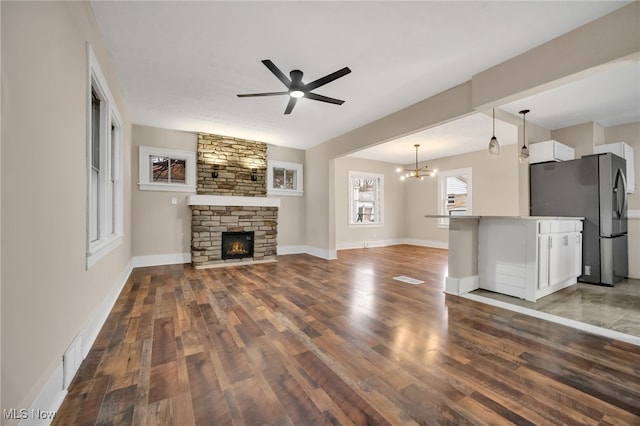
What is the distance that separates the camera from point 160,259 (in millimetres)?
5254

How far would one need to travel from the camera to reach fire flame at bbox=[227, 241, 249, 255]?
5575 mm

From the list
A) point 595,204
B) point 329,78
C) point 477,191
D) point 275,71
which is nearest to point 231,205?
point 275,71

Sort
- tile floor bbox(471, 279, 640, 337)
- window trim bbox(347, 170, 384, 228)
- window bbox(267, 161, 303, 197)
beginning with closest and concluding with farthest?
1. tile floor bbox(471, 279, 640, 337)
2. window bbox(267, 161, 303, 197)
3. window trim bbox(347, 170, 384, 228)

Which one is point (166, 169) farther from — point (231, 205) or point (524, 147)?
point (524, 147)

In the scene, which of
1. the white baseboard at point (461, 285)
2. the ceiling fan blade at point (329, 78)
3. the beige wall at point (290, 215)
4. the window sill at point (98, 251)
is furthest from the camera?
the beige wall at point (290, 215)

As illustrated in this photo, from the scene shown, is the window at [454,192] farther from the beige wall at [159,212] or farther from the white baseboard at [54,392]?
the white baseboard at [54,392]

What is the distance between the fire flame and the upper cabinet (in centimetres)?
663

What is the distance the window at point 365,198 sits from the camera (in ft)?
26.3

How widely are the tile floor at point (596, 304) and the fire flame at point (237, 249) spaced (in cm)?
431

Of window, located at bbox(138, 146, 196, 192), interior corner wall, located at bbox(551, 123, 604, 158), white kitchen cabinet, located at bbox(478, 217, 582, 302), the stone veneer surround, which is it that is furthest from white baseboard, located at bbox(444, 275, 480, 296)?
window, located at bbox(138, 146, 196, 192)

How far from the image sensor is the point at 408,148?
6805mm

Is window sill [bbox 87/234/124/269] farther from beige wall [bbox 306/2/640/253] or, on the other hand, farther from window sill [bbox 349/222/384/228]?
window sill [bbox 349/222/384/228]

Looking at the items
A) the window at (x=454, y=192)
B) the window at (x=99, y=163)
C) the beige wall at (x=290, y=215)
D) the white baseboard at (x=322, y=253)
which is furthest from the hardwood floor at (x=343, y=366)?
the window at (x=454, y=192)

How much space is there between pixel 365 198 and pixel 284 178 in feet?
9.47
